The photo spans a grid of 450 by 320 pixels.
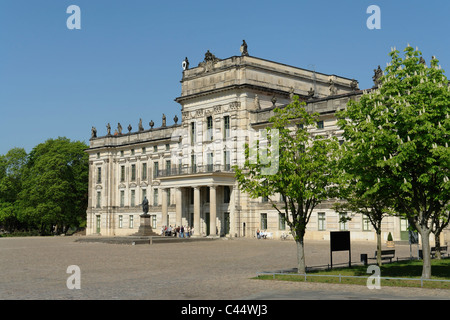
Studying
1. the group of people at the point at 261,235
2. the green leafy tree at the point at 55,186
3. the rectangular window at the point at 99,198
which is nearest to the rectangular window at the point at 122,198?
the rectangular window at the point at 99,198

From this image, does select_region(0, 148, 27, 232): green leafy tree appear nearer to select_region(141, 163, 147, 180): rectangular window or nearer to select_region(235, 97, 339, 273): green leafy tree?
select_region(141, 163, 147, 180): rectangular window

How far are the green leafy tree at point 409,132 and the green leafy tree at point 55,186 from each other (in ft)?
230

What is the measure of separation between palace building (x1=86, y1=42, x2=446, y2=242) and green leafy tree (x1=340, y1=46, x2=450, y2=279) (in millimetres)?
34672

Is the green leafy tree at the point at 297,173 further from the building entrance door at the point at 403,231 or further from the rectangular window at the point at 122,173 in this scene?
the rectangular window at the point at 122,173

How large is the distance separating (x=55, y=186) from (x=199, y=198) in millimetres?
28061

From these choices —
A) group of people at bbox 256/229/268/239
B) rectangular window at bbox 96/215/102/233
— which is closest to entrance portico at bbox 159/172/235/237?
group of people at bbox 256/229/268/239

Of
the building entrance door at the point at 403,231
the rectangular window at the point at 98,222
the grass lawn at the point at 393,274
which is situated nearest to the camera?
the grass lawn at the point at 393,274

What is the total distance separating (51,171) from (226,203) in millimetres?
31338

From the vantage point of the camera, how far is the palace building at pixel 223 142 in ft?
208

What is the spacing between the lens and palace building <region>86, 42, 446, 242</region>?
63.3m

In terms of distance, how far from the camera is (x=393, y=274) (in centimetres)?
2292

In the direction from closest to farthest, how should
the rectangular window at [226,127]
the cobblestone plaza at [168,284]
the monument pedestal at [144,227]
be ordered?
1. the cobblestone plaza at [168,284]
2. the monument pedestal at [144,227]
3. the rectangular window at [226,127]

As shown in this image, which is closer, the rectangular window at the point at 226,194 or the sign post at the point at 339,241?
the sign post at the point at 339,241

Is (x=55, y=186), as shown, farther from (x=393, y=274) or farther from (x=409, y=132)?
(x=409, y=132)
